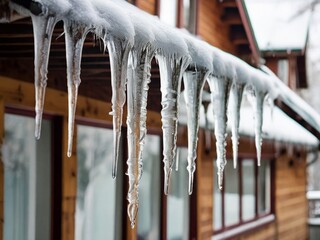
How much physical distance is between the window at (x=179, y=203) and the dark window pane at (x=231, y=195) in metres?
1.85

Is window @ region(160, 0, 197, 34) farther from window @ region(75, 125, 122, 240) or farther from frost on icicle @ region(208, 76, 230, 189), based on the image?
frost on icicle @ region(208, 76, 230, 189)

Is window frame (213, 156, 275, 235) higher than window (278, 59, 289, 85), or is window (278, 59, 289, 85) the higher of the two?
window (278, 59, 289, 85)

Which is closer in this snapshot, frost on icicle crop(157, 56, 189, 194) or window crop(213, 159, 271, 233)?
frost on icicle crop(157, 56, 189, 194)

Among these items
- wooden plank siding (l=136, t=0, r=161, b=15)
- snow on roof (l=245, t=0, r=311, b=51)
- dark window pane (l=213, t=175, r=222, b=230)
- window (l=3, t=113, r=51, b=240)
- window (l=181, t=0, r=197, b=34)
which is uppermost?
snow on roof (l=245, t=0, r=311, b=51)

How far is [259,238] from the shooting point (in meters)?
12.0

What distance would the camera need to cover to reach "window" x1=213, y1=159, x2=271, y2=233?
10227mm

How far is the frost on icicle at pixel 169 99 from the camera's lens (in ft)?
13.0

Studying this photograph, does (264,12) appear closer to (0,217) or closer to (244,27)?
(244,27)

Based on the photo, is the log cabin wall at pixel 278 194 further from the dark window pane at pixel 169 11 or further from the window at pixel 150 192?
the dark window pane at pixel 169 11

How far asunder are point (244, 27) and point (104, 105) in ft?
18.1

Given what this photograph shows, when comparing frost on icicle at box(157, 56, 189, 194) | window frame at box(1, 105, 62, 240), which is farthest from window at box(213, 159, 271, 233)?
frost on icicle at box(157, 56, 189, 194)

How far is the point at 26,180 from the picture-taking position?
4980 mm

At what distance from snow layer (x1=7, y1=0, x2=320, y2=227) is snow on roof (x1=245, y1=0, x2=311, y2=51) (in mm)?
8905

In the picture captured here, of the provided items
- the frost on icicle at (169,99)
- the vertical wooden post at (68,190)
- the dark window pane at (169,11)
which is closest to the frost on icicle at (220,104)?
the frost on icicle at (169,99)
